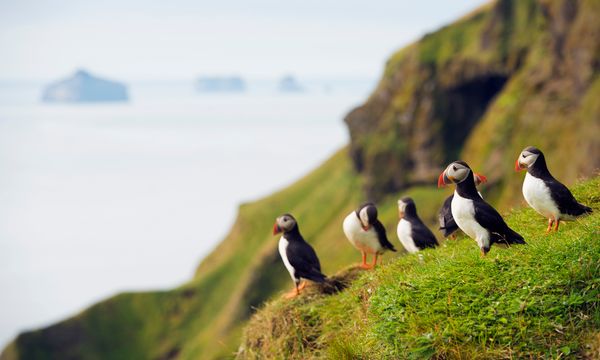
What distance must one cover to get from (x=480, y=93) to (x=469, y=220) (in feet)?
353

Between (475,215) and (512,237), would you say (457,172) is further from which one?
(512,237)

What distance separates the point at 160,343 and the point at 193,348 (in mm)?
7641

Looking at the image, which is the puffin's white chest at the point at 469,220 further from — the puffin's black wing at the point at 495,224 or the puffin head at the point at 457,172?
the puffin head at the point at 457,172

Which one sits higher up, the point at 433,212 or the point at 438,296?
the point at 438,296

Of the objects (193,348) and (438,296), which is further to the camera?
(193,348)

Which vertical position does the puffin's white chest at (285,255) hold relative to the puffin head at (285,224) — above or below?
below

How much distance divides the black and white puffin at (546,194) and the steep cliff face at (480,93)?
230 ft

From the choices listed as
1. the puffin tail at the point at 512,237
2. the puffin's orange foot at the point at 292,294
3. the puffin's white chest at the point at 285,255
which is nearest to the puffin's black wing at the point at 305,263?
the puffin's white chest at the point at 285,255

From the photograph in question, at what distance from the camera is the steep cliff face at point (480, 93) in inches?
3418

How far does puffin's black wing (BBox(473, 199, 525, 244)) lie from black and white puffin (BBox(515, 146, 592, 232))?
1.03 metres

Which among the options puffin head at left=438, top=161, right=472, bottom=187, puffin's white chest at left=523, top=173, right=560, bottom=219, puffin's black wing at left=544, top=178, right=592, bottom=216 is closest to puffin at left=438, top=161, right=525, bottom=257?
puffin head at left=438, top=161, right=472, bottom=187

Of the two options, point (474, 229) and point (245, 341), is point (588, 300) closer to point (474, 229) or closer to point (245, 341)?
point (474, 229)

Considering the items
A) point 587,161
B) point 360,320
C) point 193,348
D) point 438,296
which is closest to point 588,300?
point 438,296

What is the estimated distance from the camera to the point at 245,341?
15930mm
